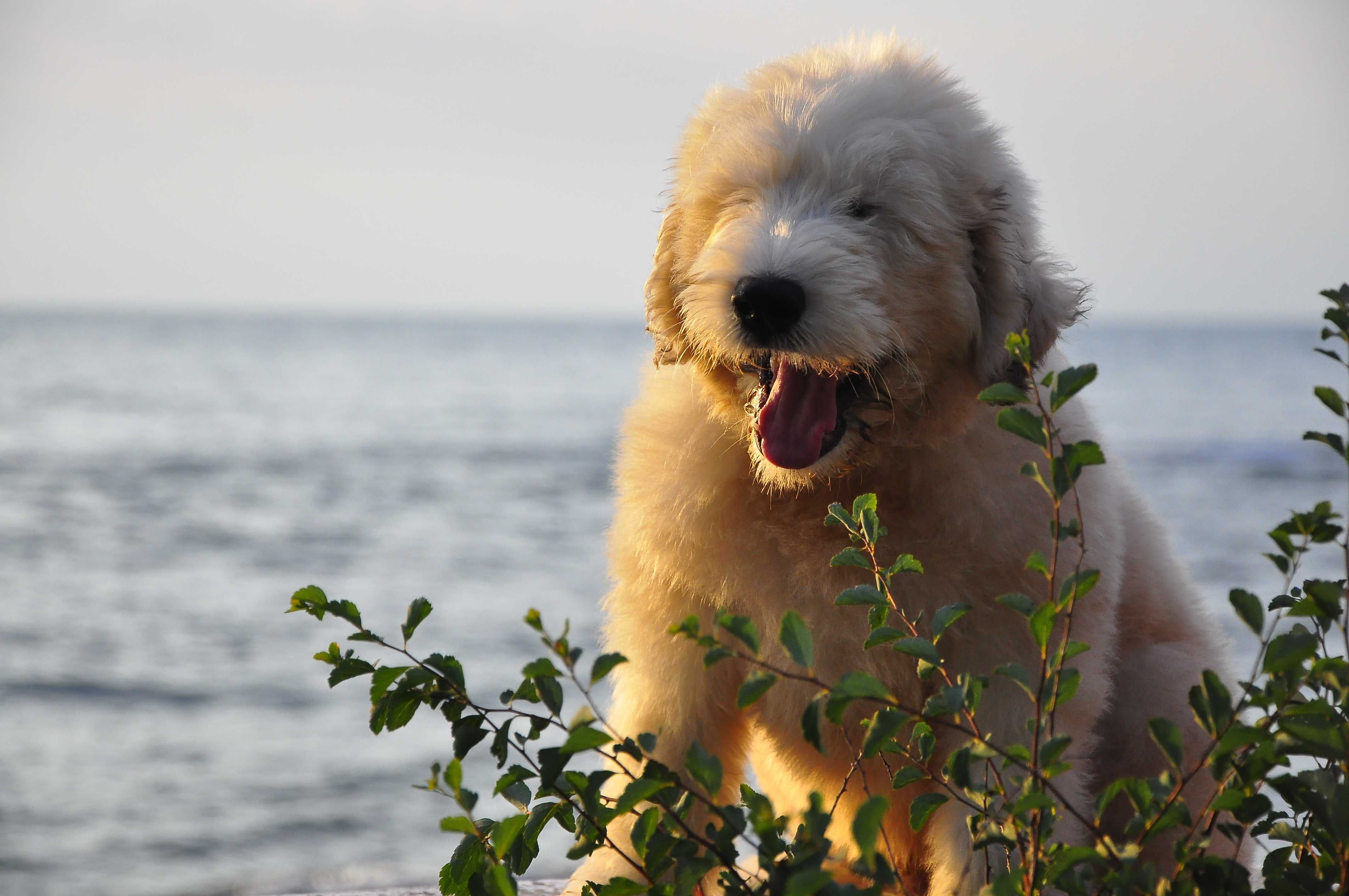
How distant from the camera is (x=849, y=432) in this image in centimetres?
262

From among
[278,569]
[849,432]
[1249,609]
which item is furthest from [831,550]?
[278,569]

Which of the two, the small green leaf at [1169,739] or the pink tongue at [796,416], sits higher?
the pink tongue at [796,416]

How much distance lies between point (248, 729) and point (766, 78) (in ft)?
21.9

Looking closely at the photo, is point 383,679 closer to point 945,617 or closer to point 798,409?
point 945,617

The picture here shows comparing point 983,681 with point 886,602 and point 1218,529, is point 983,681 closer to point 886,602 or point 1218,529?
point 886,602

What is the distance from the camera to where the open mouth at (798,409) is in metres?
2.58

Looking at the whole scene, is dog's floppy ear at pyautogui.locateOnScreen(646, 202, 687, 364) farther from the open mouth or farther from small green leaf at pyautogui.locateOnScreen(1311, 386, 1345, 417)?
small green leaf at pyautogui.locateOnScreen(1311, 386, 1345, 417)

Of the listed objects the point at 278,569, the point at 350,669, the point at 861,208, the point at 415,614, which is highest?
the point at 861,208

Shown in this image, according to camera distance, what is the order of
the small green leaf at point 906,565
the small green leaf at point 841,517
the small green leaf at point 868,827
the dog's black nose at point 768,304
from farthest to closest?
the dog's black nose at point 768,304, the small green leaf at point 841,517, the small green leaf at point 906,565, the small green leaf at point 868,827

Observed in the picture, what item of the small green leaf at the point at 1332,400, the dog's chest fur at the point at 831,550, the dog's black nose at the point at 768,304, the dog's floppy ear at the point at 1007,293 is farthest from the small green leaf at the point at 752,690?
the dog's floppy ear at the point at 1007,293

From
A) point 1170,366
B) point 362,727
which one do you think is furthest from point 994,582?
point 1170,366

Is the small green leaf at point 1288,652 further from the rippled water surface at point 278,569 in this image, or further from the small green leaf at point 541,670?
the rippled water surface at point 278,569

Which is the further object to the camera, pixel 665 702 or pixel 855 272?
pixel 665 702

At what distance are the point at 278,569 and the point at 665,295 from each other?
10.3 m
